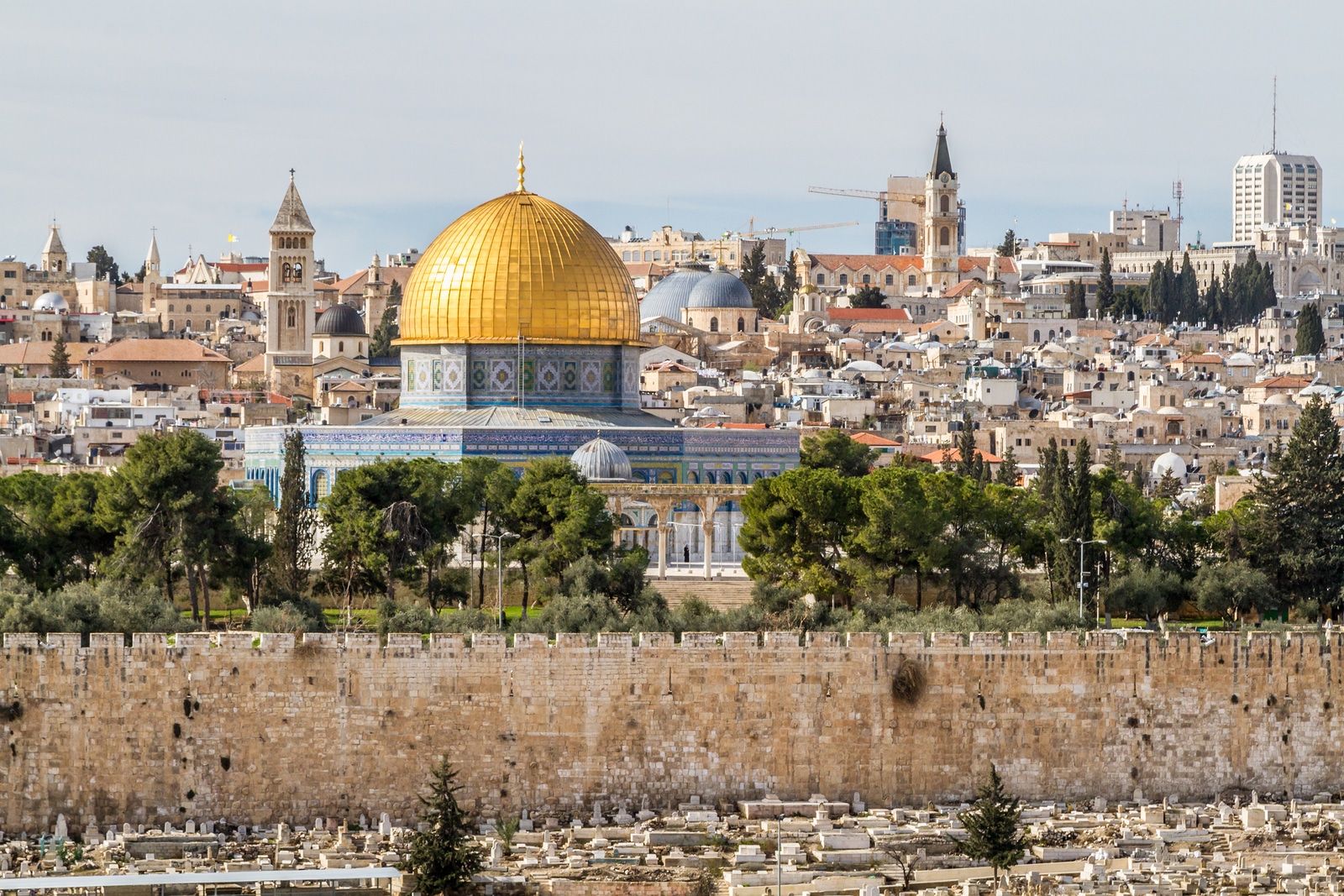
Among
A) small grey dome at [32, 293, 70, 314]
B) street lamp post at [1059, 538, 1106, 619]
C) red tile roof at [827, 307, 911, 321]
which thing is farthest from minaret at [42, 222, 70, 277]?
street lamp post at [1059, 538, 1106, 619]

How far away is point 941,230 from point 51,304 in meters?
42.0

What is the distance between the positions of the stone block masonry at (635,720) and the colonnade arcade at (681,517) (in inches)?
507

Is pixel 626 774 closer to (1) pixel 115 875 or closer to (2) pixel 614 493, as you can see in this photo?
(1) pixel 115 875

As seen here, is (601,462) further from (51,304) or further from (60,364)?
(51,304)

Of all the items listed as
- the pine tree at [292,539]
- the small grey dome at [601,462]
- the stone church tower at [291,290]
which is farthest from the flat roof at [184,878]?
the stone church tower at [291,290]

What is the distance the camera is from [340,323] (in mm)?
99438

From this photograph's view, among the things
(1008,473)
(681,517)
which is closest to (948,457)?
(1008,473)

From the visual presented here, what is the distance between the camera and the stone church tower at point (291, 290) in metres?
93.1

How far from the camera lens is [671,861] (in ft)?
94.0

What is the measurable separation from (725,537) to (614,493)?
94.4 inches

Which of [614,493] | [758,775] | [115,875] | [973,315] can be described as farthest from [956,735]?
[973,315]

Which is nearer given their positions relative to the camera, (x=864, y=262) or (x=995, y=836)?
(x=995, y=836)

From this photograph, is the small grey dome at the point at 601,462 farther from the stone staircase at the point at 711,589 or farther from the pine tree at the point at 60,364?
the pine tree at the point at 60,364

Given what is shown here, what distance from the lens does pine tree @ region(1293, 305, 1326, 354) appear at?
342 feet
